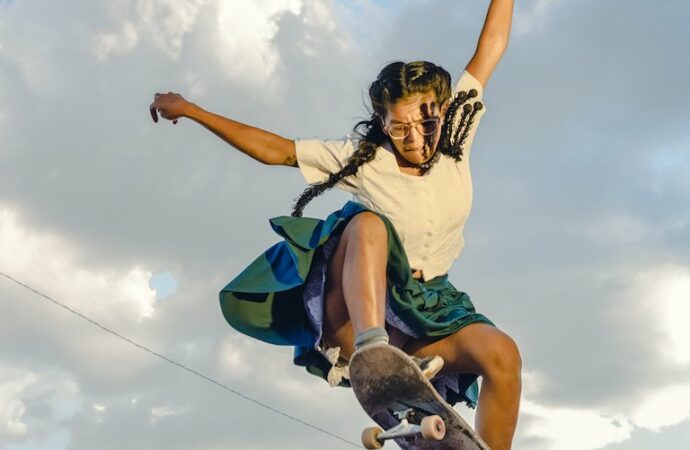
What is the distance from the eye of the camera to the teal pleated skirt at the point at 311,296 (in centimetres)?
393

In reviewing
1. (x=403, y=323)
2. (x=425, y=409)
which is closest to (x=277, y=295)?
(x=403, y=323)

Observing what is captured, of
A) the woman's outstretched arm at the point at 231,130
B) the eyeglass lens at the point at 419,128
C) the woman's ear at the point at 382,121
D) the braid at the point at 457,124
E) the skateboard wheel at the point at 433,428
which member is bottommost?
the skateboard wheel at the point at 433,428

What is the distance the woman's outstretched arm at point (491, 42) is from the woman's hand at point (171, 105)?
1244mm

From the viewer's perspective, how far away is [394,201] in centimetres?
414

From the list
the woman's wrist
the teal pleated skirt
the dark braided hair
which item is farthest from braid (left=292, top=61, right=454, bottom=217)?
the woman's wrist

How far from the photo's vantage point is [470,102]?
14.4ft

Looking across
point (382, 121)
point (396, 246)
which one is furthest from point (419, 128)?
point (396, 246)

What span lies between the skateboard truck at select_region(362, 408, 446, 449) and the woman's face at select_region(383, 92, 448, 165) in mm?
1039

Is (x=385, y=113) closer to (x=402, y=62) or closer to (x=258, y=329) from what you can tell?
(x=402, y=62)

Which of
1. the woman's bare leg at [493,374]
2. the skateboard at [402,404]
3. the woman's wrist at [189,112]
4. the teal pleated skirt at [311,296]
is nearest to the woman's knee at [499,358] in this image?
the woman's bare leg at [493,374]

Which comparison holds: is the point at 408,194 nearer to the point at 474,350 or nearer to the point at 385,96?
the point at 385,96

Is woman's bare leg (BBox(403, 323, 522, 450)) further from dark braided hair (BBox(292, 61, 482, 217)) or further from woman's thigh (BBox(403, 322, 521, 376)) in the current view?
dark braided hair (BBox(292, 61, 482, 217))

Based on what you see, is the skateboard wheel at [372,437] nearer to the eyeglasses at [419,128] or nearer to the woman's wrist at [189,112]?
the eyeglasses at [419,128]

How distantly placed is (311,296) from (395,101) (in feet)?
2.72
